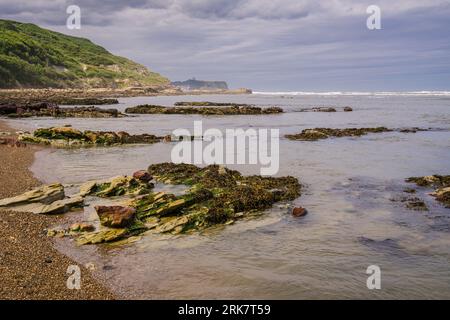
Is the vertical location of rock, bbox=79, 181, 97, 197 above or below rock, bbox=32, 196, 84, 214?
above

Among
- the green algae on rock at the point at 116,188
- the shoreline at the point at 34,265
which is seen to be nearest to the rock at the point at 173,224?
the shoreline at the point at 34,265

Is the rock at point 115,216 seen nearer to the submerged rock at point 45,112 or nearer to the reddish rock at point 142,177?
the reddish rock at point 142,177

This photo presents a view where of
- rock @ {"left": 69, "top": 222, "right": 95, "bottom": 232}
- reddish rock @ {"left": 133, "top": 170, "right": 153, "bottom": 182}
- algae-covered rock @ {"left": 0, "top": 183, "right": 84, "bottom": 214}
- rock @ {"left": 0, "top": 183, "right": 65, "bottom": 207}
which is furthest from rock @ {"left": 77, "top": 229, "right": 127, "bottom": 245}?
reddish rock @ {"left": 133, "top": 170, "right": 153, "bottom": 182}

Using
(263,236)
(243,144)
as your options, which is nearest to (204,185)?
(263,236)

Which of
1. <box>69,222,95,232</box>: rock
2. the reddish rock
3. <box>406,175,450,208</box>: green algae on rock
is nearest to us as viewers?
<box>69,222,95,232</box>: rock

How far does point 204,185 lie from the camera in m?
16.8

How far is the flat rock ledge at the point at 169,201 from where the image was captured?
483 inches

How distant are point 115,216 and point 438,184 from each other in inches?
510

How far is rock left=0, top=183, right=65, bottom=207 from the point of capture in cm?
1361

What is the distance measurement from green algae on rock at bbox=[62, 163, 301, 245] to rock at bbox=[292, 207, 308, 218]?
116cm

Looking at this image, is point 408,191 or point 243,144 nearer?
point 408,191

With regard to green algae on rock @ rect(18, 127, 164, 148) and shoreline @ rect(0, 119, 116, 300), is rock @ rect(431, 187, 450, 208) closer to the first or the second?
shoreline @ rect(0, 119, 116, 300)
